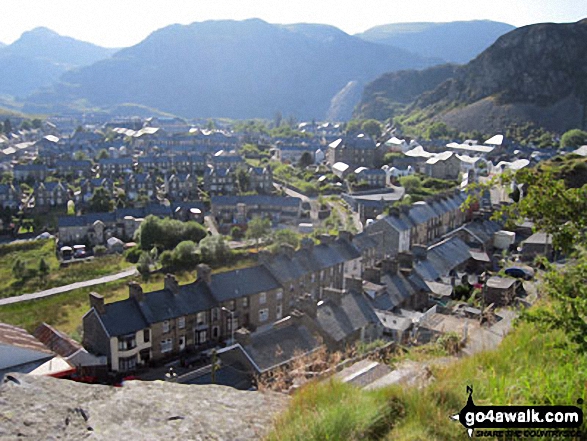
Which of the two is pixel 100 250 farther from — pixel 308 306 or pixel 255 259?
pixel 308 306

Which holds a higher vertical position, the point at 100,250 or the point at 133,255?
the point at 133,255

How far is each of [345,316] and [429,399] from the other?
18710mm

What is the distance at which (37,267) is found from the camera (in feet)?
145

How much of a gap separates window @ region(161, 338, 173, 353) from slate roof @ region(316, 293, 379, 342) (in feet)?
24.3

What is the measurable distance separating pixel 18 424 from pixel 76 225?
51.8 meters

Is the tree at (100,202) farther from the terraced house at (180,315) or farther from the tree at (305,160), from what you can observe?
the terraced house at (180,315)

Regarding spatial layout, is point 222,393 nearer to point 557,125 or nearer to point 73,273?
point 73,273

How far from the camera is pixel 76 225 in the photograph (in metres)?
53.8

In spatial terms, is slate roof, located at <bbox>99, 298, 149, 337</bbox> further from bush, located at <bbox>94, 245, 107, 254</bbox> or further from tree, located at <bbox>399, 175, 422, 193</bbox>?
tree, located at <bbox>399, 175, 422, 193</bbox>

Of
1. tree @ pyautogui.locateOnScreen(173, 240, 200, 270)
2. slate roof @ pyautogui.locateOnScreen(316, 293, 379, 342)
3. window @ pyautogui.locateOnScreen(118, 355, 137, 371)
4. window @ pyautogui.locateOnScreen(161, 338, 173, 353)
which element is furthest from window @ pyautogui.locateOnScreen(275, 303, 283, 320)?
tree @ pyautogui.locateOnScreen(173, 240, 200, 270)

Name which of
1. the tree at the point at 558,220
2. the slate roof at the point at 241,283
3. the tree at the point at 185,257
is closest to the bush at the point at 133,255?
the tree at the point at 185,257

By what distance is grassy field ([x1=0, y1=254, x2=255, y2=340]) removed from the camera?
104 ft

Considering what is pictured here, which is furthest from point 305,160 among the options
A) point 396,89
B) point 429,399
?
point 396,89

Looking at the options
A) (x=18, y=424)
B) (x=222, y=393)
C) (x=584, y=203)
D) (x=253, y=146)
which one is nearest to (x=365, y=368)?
(x=222, y=393)
